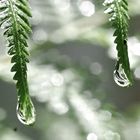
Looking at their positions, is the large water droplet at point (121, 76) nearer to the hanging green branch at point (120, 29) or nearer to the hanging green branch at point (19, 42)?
the hanging green branch at point (120, 29)

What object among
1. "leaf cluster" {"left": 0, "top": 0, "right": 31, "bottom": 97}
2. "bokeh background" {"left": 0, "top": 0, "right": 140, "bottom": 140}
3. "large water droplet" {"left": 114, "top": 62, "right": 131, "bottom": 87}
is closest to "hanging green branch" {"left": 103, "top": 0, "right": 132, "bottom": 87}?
"large water droplet" {"left": 114, "top": 62, "right": 131, "bottom": 87}

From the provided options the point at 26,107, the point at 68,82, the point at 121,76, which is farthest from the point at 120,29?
the point at 68,82

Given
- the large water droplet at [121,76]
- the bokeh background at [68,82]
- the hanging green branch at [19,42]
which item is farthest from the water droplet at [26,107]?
the bokeh background at [68,82]

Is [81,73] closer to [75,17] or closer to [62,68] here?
[62,68]

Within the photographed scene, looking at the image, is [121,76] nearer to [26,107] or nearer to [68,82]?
[26,107]

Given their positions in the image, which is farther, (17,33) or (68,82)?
(68,82)

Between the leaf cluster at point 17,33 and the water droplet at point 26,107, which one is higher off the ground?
the leaf cluster at point 17,33
